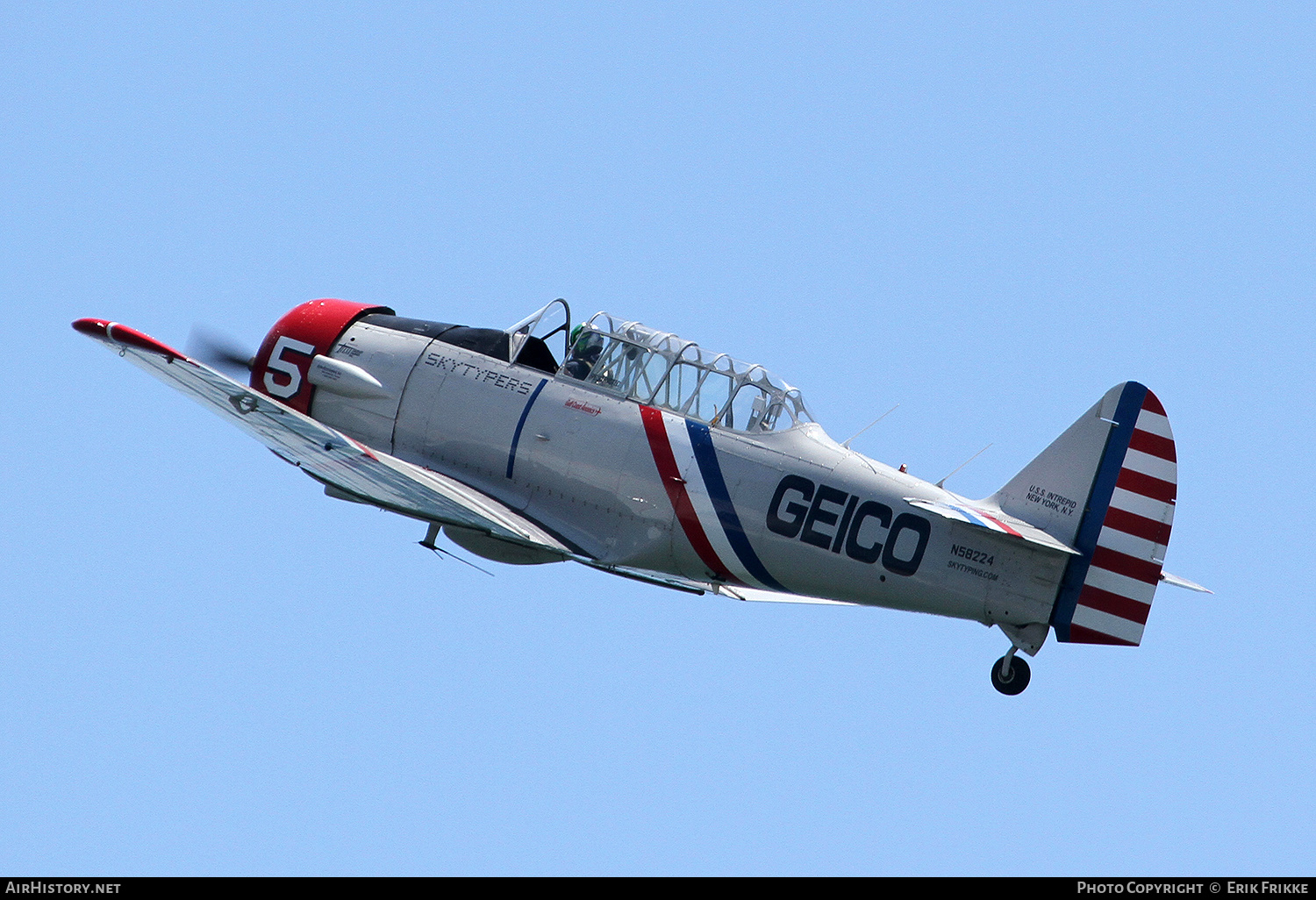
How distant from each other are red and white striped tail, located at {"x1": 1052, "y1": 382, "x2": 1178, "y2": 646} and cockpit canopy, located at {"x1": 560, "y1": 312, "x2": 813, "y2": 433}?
2671 millimetres

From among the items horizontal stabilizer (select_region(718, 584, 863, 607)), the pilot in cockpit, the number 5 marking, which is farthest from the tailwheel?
the number 5 marking

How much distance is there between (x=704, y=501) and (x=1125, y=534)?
347 centimetres

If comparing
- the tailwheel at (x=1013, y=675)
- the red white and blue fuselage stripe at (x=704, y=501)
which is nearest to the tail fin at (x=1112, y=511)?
the tailwheel at (x=1013, y=675)

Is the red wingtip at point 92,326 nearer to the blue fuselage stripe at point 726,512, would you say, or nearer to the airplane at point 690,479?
the airplane at point 690,479

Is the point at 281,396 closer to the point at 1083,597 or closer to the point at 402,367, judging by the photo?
the point at 402,367

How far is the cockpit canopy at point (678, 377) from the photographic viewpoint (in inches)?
572

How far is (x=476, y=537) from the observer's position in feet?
48.9

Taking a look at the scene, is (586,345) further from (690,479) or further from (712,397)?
(690,479)

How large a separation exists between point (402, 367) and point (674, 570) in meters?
3.40

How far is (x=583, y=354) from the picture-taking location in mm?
15266

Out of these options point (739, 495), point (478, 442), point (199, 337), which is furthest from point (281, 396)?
point (739, 495)

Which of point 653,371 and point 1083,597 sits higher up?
point 653,371

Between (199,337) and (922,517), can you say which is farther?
(199,337)

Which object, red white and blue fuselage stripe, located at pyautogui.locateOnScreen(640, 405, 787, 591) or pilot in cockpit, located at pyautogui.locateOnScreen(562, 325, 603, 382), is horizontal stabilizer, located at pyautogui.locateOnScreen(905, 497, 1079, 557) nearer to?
red white and blue fuselage stripe, located at pyautogui.locateOnScreen(640, 405, 787, 591)
